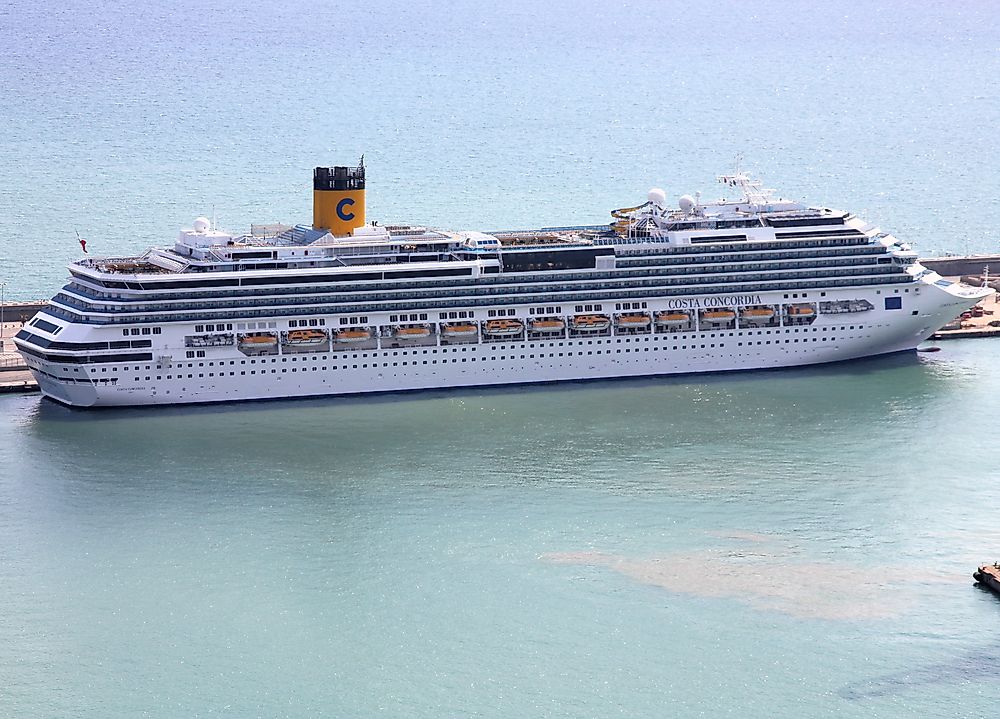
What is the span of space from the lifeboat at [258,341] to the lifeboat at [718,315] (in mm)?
14841

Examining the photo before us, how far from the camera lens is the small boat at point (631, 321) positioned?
66.8 m

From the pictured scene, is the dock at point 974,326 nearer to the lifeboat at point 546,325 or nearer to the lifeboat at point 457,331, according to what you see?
the lifeboat at point 546,325

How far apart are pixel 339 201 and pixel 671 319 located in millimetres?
12102

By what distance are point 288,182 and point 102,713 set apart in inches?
2601

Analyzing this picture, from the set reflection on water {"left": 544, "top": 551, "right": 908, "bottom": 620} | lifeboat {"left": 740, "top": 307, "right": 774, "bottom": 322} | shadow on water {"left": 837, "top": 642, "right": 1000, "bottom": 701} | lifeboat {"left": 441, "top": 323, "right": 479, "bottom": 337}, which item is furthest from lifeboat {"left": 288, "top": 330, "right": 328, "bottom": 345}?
shadow on water {"left": 837, "top": 642, "right": 1000, "bottom": 701}

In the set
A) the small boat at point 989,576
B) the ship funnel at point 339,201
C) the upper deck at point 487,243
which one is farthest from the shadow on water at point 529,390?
the small boat at point 989,576

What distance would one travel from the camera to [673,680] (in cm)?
4325

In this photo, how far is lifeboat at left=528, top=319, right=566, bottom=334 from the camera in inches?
2601

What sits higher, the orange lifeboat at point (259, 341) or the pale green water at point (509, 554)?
the orange lifeboat at point (259, 341)

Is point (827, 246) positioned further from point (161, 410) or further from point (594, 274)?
point (161, 410)

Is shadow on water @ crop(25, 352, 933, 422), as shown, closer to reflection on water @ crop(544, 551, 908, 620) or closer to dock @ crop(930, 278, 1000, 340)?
dock @ crop(930, 278, 1000, 340)

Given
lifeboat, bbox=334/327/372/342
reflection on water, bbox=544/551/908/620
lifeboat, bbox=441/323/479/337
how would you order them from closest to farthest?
reflection on water, bbox=544/551/908/620
lifeboat, bbox=334/327/372/342
lifeboat, bbox=441/323/479/337

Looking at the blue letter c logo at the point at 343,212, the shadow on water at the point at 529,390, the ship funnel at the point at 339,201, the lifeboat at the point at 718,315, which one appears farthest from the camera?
the lifeboat at the point at 718,315

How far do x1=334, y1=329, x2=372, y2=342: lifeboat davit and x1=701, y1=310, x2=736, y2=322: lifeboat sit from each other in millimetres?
11803
